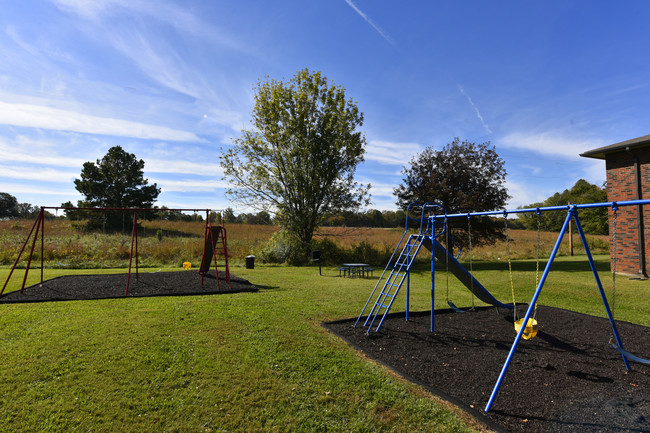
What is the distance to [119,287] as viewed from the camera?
10.3 m

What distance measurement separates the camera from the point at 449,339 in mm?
5906

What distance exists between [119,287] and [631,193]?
18.2 m

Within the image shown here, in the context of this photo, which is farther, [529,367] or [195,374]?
[529,367]

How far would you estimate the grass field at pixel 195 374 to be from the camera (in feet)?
11.3

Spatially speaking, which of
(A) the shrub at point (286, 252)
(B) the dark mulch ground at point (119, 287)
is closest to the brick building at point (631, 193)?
(A) the shrub at point (286, 252)

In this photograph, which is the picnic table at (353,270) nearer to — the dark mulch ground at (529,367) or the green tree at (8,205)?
the dark mulch ground at (529,367)

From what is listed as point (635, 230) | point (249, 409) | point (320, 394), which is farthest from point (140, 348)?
point (635, 230)

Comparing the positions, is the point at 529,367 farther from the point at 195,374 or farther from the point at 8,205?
the point at 8,205

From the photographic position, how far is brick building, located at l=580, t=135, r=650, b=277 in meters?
13.0

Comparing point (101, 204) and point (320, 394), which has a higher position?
Answer: point (101, 204)

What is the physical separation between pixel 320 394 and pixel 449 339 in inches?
115

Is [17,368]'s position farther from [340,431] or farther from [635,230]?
[635,230]

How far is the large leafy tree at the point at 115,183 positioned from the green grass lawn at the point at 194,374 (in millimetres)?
25790

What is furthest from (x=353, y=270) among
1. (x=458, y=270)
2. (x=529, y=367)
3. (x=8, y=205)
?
(x=8, y=205)
